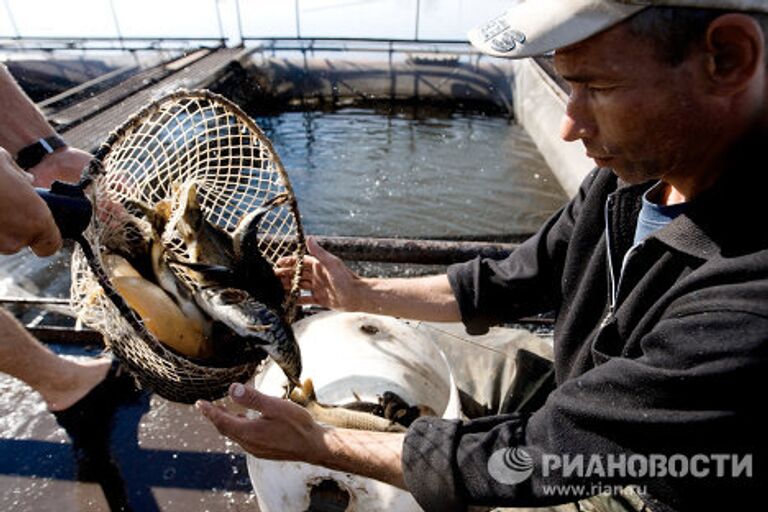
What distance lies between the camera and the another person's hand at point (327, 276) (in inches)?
98.8

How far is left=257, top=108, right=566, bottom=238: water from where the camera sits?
365 inches

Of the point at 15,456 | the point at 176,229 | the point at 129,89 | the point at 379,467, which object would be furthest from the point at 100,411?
the point at 129,89

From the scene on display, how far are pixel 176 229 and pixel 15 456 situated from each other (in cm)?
164

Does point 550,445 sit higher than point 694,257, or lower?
lower

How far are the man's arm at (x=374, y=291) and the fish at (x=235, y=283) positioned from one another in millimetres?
269

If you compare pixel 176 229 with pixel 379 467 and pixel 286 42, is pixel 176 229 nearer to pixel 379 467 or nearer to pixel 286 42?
pixel 379 467

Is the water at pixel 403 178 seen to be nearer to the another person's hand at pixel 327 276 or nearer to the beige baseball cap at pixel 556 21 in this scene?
the another person's hand at pixel 327 276

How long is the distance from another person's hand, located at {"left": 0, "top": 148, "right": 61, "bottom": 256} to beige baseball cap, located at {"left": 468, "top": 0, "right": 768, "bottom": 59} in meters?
1.45

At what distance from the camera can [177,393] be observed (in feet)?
6.08

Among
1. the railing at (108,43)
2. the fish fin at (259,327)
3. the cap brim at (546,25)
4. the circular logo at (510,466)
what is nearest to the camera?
the cap brim at (546,25)

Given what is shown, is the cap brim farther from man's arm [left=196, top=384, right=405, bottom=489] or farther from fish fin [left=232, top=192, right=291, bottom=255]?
man's arm [left=196, top=384, right=405, bottom=489]

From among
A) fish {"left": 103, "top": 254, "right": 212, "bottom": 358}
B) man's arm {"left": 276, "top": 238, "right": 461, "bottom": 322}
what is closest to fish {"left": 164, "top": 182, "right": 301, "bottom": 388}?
fish {"left": 103, "top": 254, "right": 212, "bottom": 358}

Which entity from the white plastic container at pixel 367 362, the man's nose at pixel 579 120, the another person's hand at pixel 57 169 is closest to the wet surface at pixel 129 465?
the white plastic container at pixel 367 362

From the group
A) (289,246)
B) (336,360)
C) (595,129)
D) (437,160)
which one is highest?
(595,129)
